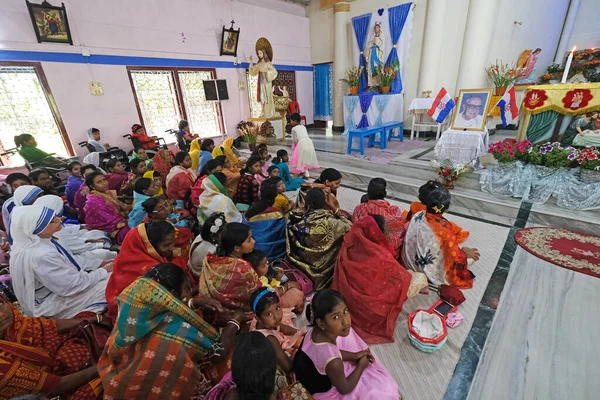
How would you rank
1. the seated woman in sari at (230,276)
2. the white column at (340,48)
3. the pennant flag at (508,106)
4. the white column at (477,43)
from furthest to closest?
the white column at (340,48), the white column at (477,43), the pennant flag at (508,106), the seated woman in sari at (230,276)

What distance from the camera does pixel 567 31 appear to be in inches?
289

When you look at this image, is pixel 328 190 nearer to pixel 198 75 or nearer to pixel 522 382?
→ pixel 522 382

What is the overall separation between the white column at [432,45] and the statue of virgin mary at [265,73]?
388 cm

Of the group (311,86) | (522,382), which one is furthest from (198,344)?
(311,86)

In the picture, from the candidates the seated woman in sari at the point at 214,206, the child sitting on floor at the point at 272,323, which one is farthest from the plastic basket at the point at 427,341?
the seated woman in sari at the point at 214,206

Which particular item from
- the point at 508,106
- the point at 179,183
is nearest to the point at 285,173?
the point at 179,183

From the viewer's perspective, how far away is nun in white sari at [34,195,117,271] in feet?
7.73

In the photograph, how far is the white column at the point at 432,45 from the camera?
19.6ft

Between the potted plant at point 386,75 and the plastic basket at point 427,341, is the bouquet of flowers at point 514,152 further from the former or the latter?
the potted plant at point 386,75

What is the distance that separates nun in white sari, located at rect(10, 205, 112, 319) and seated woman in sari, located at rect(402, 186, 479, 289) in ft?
7.87

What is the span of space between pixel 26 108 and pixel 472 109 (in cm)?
810

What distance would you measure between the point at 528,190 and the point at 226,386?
419 centimetres

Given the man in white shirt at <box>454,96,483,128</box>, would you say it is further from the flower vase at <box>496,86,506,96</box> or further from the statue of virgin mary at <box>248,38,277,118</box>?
the statue of virgin mary at <box>248,38,277,118</box>

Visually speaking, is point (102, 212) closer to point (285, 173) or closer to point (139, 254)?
point (139, 254)
